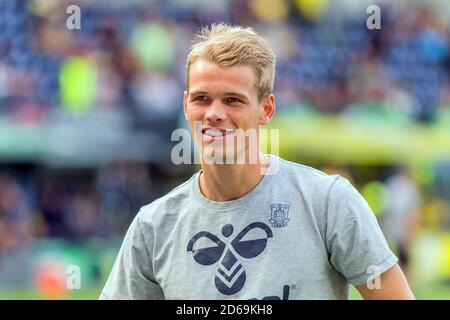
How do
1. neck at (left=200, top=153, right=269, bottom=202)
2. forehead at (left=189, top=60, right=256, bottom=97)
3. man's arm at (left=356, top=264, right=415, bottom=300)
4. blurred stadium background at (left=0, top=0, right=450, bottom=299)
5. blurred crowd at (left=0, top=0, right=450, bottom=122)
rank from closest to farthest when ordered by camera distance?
man's arm at (left=356, top=264, right=415, bottom=300) < forehead at (left=189, top=60, right=256, bottom=97) < neck at (left=200, top=153, right=269, bottom=202) < blurred stadium background at (left=0, top=0, right=450, bottom=299) < blurred crowd at (left=0, top=0, right=450, bottom=122)

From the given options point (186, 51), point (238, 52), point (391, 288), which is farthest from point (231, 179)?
point (186, 51)

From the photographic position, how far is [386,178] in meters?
12.5

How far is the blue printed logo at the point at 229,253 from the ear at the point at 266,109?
34 cm

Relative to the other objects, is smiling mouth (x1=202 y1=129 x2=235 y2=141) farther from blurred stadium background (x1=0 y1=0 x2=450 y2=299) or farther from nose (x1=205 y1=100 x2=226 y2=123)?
blurred stadium background (x1=0 y1=0 x2=450 y2=299)

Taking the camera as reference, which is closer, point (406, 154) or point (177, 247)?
point (177, 247)

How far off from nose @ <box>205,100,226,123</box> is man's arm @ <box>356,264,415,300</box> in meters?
0.65

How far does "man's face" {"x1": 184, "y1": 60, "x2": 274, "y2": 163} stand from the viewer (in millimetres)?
2758

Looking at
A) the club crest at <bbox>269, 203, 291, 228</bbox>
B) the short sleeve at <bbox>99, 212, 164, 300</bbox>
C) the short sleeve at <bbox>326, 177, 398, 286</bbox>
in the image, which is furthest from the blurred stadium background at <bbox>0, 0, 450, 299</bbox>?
the short sleeve at <bbox>326, 177, 398, 286</bbox>

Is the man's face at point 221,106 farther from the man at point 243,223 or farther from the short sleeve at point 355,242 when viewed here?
the short sleeve at point 355,242

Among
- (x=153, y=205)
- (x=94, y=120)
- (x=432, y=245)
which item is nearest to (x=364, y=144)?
(x=432, y=245)
